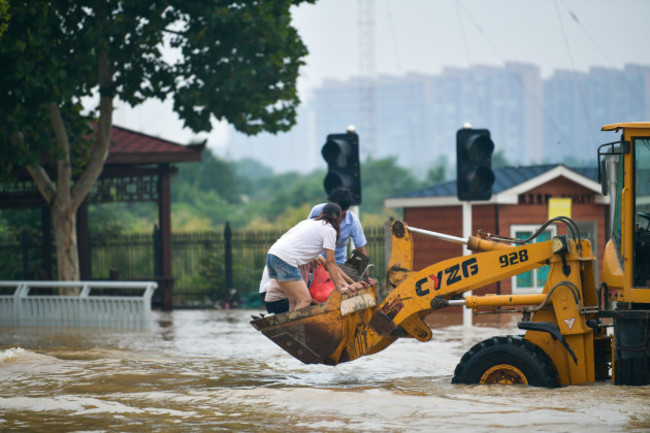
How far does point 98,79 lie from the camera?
1941 cm

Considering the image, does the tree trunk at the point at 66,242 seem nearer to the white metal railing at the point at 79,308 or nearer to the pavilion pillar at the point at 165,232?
the white metal railing at the point at 79,308

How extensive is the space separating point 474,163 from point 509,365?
19.5 feet

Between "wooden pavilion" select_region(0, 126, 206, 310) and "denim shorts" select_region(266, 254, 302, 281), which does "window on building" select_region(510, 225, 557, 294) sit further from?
"denim shorts" select_region(266, 254, 302, 281)

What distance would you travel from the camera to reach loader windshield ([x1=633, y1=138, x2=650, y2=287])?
9.47 meters

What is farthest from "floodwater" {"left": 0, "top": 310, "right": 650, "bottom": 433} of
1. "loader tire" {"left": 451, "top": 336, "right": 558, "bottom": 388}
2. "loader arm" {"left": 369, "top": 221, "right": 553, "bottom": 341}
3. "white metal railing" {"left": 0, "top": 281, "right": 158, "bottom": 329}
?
"white metal railing" {"left": 0, "top": 281, "right": 158, "bottom": 329}

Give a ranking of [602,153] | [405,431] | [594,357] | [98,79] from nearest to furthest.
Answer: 1. [405,431]
2. [602,153]
3. [594,357]
4. [98,79]

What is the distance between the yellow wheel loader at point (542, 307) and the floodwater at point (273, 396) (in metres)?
0.28

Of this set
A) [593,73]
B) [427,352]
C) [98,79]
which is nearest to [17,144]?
[98,79]

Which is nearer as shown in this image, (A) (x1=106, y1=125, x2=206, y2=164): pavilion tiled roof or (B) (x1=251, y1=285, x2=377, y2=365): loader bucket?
(B) (x1=251, y1=285, x2=377, y2=365): loader bucket

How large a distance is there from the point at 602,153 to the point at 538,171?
12.1 meters

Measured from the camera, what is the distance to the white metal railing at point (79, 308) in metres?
17.9

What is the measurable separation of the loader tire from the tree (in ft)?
33.9

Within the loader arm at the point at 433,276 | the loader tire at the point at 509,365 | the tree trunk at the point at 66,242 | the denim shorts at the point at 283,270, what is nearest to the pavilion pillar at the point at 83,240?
the tree trunk at the point at 66,242

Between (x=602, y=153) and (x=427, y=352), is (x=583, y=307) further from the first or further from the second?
(x=427, y=352)
